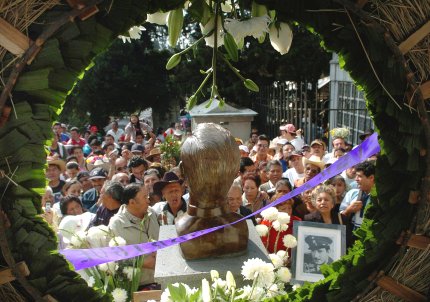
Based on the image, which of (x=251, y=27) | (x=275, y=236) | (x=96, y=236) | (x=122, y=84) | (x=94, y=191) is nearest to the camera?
(x=251, y=27)

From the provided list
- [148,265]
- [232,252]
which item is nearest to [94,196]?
[148,265]

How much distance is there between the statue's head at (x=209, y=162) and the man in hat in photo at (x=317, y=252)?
0.82 m

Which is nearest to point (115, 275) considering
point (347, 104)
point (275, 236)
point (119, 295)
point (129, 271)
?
point (129, 271)

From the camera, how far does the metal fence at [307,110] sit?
378 inches

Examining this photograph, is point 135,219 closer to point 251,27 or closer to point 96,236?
point 96,236

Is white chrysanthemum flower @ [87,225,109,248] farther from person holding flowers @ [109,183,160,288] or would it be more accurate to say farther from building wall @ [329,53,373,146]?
building wall @ [329,53,373,146]

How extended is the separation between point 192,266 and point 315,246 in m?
0.90

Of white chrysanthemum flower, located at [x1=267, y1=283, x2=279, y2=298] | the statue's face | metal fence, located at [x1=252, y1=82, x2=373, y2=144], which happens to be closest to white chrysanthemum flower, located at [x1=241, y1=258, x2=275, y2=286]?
white chrysanthemum flower, located at [x1=267, y1=283, x2=279, y2=298]

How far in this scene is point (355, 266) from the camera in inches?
70.7

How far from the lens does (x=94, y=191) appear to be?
588cm

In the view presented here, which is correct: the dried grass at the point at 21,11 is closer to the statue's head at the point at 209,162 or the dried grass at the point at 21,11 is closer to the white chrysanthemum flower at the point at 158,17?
the white chrysanthemum flower at the point at 158,17

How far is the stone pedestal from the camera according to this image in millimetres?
2307

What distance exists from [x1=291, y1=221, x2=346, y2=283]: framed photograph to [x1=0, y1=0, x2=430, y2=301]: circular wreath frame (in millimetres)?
1044

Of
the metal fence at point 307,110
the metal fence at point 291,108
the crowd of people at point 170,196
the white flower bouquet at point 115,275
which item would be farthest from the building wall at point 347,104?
the white flower bouquet at point 115,275
